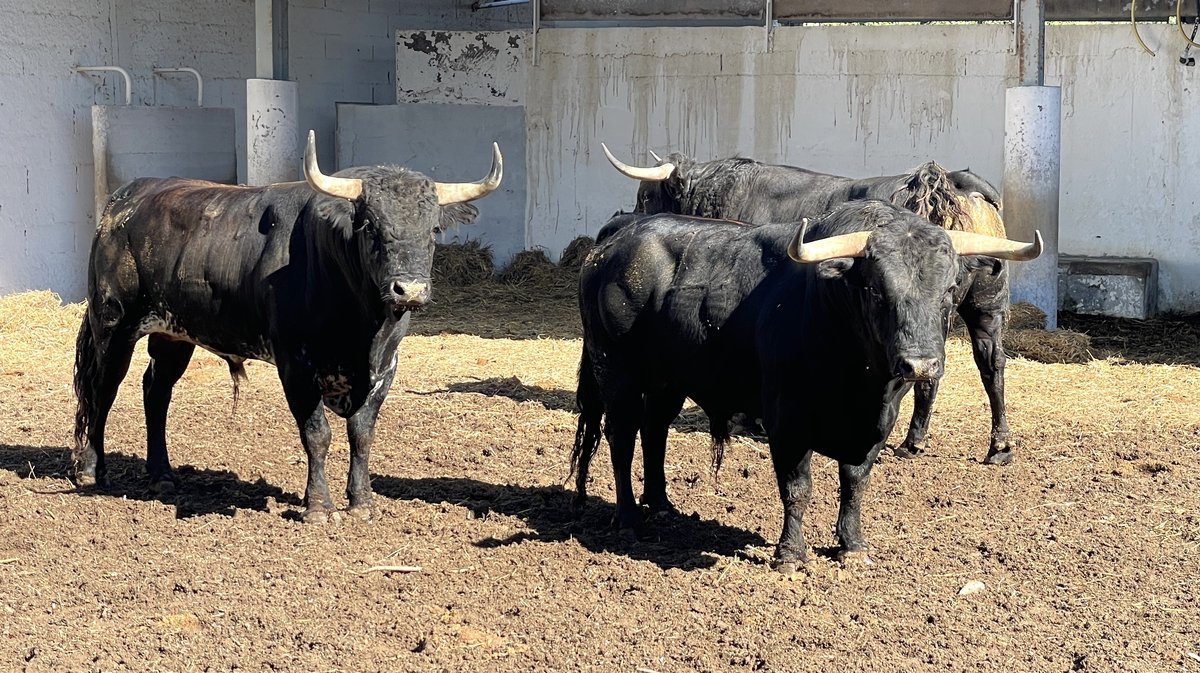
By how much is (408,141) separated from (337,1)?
1789mm

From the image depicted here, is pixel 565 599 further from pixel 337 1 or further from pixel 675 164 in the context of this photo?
pixel 337 1

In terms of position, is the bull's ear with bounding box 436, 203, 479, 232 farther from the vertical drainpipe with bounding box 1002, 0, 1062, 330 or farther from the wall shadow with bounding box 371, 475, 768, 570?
the vertical drainpipe with bounding box 1002, 0, 1062, 330

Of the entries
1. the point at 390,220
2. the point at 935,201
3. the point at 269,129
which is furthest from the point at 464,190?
the point at 269,129

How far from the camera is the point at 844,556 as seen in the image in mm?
5473

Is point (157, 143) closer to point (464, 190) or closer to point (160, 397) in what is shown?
point (160, 397)

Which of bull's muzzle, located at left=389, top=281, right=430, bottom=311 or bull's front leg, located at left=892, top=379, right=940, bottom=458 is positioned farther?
bull's front leg, located at left=892, top=379, right=940, bottom=458

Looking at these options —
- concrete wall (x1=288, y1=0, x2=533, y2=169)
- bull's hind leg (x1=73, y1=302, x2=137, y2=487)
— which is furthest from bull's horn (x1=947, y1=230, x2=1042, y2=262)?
concrete wall (x1=288, y1=0, x2=533, y2=169)

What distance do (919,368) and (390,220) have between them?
238cm

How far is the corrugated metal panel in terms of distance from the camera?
45.0 feet

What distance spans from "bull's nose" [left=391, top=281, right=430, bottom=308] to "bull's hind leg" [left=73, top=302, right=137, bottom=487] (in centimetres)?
203

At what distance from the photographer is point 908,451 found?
7.51 meters

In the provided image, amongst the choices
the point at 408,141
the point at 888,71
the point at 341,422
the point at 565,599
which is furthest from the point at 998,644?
the point at 408,141

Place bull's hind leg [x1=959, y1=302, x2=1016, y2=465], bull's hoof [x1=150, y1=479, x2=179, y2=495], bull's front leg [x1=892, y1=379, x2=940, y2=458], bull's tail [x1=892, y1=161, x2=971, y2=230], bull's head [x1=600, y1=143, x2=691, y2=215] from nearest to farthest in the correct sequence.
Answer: bull's hoof [x1=150, y1=479, x2=179, y2=495], bull's tail [x1=892, y1=161, x2=971, y2=230], bull's hind leg [x1=959, y1=302, x2=1016, y2=465], bull's front leg [x1=892, y1=379, x2=940, y2=458], bull's head [x1=600, y1=143, x2=691, y2=215]

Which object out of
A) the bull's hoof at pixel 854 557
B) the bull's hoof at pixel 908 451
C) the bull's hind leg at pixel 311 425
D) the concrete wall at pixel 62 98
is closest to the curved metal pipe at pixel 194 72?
the concrete wall at pixel 62 98
